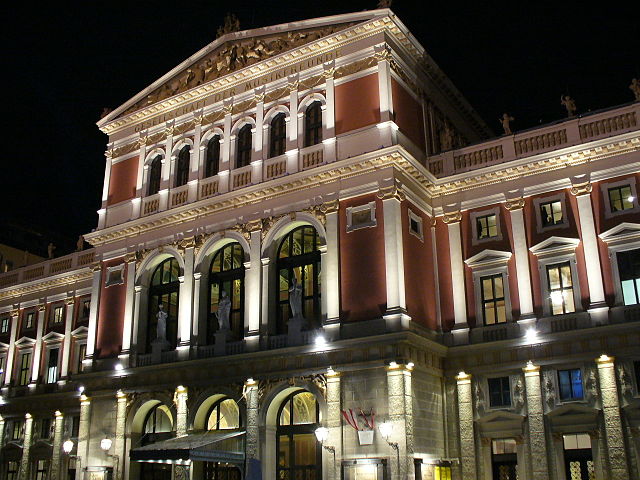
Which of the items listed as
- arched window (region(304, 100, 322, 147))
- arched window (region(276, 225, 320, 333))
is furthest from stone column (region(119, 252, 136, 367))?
arched window (region(304, 100, 322, 147))

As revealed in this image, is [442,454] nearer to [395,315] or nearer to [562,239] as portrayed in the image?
[395,315]

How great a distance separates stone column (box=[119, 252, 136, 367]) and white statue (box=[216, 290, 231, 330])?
18.2ft

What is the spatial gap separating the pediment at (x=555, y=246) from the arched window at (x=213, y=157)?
15.5 metres

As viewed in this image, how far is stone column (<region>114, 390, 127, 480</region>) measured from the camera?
111 ft

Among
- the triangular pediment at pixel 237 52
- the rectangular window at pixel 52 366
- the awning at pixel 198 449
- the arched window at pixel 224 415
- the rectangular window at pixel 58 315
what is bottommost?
the awning at pixel 198 449

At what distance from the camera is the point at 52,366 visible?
44594 millimetres

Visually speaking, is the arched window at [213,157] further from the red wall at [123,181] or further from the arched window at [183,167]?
the red wall at [123,181]

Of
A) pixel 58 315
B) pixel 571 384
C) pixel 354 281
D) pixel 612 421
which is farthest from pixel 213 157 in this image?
pixel 612 421

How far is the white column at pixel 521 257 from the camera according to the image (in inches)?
1168

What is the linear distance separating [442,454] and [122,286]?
17.8 m

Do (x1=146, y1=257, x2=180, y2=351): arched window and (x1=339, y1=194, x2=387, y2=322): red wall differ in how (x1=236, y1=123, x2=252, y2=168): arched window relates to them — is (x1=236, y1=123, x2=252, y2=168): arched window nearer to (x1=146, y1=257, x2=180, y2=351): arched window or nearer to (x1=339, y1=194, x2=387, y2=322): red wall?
(x1=146, y1=257, x2=180, y2=351): arched window

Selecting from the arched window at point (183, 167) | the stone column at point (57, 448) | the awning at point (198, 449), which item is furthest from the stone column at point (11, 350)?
the awning at point (198, 449)

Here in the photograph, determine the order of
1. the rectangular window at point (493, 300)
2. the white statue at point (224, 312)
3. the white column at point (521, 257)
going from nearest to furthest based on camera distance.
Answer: the white column at point (521, 257)
the rectangular window at point (493, 300)
the white statue at point (224, 312)

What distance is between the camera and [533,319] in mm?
29312
